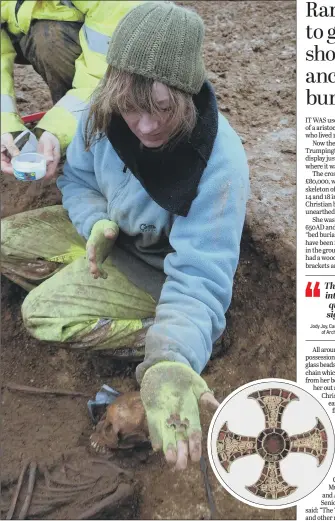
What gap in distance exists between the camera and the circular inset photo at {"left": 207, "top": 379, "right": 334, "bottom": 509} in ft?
4.24

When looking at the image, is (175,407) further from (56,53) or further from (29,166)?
(56,53)

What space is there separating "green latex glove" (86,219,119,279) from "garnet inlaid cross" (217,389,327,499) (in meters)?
0.50

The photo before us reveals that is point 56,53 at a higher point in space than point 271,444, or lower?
higher

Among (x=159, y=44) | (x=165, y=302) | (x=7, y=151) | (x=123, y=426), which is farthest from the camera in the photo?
(x=7, y=151)

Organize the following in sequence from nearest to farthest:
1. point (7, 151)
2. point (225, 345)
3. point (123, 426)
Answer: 1. point (123, 426)
2. point (7, 151)
3. point (225, 345)

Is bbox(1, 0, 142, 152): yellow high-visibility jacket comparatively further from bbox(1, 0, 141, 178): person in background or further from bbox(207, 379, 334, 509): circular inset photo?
bbox(207, 379, 334, 509): circular inset photo

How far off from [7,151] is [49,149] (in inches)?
4.4

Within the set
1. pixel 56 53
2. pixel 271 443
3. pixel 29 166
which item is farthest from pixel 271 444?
pixel 56 53

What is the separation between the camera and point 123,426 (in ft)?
4.86

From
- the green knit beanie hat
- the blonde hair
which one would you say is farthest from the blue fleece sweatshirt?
the green knit beanie hat

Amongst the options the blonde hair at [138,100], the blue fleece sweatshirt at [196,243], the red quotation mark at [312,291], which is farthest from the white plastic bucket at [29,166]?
the red quotation mark at [312,291]

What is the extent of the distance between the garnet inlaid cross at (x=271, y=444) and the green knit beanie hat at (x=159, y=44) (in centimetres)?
69

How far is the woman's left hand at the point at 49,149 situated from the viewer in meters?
1.59

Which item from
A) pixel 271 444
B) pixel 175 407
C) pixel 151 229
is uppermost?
pixel 151 229
